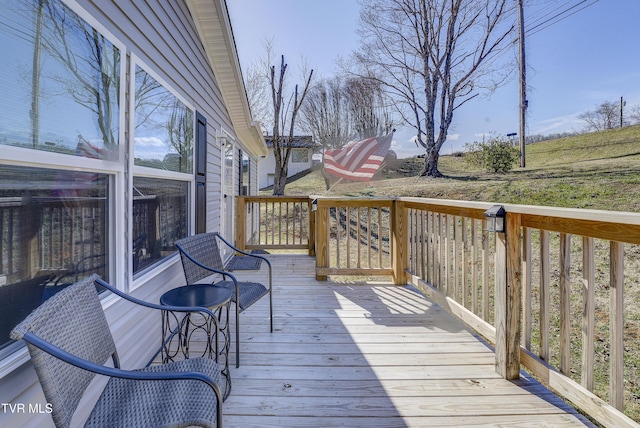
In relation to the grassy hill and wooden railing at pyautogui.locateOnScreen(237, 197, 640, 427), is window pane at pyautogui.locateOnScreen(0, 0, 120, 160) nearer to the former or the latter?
wooden railing at pyautogui.locateOnScreen(237, 197, 640, 427)

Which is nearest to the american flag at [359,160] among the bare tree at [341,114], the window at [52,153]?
the window at [52,153]

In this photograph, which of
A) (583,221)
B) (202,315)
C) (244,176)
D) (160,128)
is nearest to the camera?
(583,221)

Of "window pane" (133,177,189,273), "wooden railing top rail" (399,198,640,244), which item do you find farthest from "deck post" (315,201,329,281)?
"wooden railing top rail" (399,198,640,244)

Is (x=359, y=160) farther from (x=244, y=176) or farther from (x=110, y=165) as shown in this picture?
(x=110, y=165)

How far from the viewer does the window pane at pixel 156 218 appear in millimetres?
2049

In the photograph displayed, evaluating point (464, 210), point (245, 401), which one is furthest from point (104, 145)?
point (464, 210)

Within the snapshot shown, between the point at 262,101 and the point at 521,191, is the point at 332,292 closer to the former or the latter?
the point at 521,191

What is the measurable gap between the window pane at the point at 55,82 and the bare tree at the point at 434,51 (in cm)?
1008

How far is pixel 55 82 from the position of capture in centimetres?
129

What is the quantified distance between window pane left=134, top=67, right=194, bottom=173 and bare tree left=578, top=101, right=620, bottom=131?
24.7 metres

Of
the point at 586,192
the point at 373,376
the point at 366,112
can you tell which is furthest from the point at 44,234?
the point at 366,112

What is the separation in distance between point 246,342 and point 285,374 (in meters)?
0.54

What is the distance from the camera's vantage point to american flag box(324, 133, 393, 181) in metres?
6.17

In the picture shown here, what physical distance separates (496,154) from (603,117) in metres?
15.4
